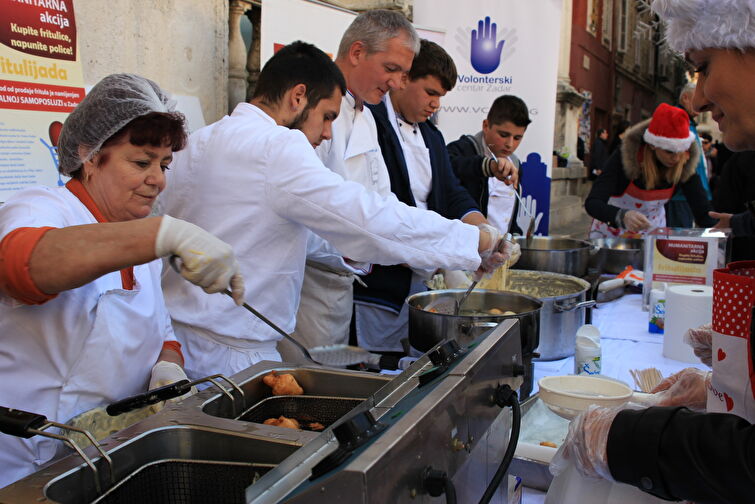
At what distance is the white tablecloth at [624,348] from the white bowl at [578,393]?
14.6 inches

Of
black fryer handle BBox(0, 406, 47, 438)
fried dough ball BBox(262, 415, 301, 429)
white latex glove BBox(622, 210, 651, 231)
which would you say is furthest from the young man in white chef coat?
white latex glove BBox(622, 210, 651, 231)

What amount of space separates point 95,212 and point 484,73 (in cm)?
436

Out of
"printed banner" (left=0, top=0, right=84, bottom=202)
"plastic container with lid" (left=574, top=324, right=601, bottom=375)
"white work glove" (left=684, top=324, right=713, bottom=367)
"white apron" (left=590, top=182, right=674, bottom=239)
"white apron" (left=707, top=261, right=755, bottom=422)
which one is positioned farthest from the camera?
"white apron" (left=590, top=182, right=674, bottom=239)

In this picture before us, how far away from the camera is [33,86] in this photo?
2777 millimetres

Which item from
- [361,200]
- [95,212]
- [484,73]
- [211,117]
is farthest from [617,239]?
[95,212]

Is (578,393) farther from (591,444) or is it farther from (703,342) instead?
(591,444)

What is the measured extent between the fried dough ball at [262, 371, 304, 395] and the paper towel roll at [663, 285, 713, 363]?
149cm

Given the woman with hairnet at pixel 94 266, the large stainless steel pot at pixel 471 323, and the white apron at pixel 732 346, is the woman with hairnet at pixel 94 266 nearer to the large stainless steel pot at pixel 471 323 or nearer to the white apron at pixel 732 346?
the large stainless steel pot at pixel 471 323

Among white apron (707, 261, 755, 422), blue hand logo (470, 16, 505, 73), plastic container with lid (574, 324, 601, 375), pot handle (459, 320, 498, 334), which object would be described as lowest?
plastic container with lid (574, 324, 601, 375)

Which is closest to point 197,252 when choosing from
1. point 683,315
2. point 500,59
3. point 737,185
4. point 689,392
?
point 689,392

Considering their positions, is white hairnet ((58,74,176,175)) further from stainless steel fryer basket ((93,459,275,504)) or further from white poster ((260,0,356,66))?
white poster ((260,0,356,66))

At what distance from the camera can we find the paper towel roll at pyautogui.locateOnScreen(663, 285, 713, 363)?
2.19 m

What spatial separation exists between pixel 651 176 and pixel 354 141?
Result: 8.16ft

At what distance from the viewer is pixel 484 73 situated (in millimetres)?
5219
